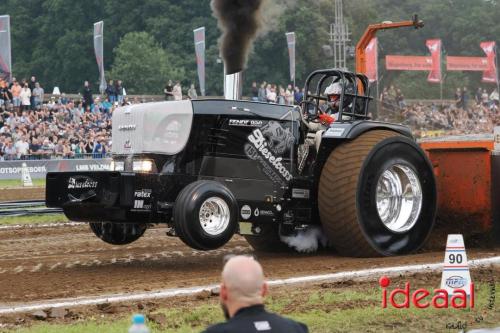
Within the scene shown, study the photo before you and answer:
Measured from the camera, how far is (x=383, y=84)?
74.9 m

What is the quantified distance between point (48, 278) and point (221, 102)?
2756mm

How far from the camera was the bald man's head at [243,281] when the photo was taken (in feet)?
13.6

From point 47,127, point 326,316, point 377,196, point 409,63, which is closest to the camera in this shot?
point 326,316

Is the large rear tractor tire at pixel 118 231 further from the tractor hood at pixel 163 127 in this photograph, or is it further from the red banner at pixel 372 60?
the red banner at pixel 372 60

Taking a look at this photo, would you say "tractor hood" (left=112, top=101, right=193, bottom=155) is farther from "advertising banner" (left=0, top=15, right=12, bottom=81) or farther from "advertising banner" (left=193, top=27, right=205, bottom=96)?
"advertising banner" (left=193, top=27, right=205, bottom=96)

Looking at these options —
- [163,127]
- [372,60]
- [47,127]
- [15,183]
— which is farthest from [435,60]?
[163,127]

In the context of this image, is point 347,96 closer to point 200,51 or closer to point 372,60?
point 200,51

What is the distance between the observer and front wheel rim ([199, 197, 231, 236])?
35.2 ft

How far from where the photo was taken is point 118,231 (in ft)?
40.5

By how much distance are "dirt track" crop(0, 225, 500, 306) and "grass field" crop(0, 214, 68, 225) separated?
3.92m

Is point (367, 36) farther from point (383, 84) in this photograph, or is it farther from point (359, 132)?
point (383, 84)

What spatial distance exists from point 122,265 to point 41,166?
19070 mm

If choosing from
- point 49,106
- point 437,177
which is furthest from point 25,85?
point 437,177

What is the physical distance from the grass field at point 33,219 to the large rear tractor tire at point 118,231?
23.3 feet
